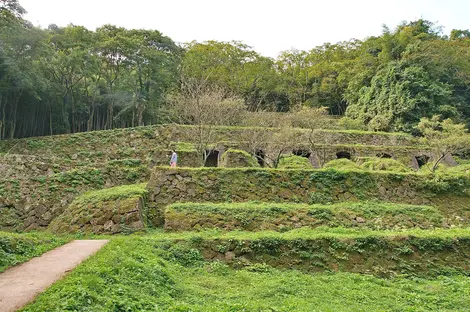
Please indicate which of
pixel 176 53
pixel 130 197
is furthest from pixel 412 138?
pixel 130 197

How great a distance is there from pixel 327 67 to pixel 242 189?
36969 millimetres

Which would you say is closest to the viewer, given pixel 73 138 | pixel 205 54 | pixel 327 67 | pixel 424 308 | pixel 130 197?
pixel 424 308

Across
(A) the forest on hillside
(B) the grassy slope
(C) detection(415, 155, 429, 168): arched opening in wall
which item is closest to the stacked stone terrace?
(B) the grassy slope

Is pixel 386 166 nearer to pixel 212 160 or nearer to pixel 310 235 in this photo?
pixel 310 235

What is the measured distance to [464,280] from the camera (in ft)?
27.2

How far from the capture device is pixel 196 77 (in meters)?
38.6

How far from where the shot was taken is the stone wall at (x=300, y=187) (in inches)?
539

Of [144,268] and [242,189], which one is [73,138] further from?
[144,268]

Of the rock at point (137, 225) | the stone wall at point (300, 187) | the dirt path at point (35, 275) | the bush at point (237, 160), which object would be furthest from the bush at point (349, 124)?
the dirt path at point (35, 275)

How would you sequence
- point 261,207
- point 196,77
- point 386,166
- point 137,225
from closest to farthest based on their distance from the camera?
point 137,225 < point 261,207 < point 386,166 < point 196,77

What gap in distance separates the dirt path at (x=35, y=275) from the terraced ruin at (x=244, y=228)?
14.9 inches

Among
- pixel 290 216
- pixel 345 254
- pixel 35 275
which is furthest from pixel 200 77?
pixel 35 275

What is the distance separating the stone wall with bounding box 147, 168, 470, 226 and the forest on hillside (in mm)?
7602

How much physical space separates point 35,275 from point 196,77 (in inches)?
1369
